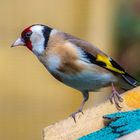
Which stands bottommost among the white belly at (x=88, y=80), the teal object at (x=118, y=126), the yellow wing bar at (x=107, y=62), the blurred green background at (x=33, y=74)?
the blurred green background at (x=33, y=74)

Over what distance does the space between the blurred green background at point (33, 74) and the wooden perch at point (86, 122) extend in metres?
3.30

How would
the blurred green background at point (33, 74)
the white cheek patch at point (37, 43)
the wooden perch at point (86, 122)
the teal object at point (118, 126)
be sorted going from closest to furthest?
the teal object at point (118, 126) → the wooden perch at point (86, 122) → the white cheek patch at point (37, 43) → the blurred green background at point (33, 74)

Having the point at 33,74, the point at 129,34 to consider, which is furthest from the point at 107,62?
the point at 129,34

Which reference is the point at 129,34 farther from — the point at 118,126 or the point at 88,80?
the point at 118,126

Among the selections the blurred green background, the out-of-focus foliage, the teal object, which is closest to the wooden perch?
the teal object

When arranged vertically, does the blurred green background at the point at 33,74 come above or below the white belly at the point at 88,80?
below

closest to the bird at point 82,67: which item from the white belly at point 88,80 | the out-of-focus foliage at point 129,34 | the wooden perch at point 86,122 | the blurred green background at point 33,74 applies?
the white belly at point 88,80

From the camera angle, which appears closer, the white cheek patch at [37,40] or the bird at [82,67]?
the bird at [82,67]

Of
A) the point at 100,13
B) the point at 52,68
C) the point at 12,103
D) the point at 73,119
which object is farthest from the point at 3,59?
the point at 73,119

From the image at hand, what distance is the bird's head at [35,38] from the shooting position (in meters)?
4.88

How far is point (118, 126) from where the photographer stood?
3723mm

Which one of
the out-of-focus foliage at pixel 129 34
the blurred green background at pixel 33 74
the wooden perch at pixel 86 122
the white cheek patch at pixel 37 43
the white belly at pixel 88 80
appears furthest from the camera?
the out-of-focus foliage at pixel 129 34

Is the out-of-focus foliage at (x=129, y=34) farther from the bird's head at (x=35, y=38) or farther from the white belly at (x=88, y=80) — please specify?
the white belly at (x=88, y=80)

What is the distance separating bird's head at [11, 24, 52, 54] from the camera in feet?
16.0
